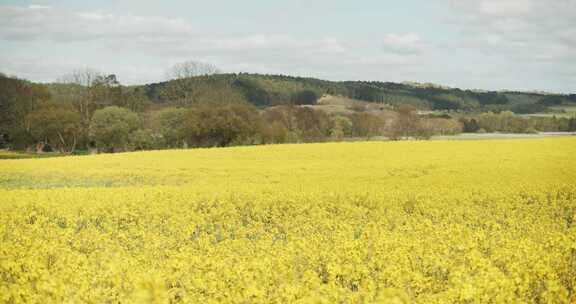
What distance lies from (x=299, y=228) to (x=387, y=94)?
151584mm

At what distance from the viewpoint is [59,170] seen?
96.0 feet

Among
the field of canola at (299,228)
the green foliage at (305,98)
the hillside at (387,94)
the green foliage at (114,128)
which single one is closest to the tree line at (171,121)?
the green foliage at (114,128)

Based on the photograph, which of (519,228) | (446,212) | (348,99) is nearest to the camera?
(519,228)

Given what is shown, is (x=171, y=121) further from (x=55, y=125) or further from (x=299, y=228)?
(x=299, y=228)

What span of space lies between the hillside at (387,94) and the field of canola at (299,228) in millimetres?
95852

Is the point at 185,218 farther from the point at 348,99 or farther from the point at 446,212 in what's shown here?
the point at 348,99

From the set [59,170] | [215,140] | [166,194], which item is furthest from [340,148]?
[215,140]

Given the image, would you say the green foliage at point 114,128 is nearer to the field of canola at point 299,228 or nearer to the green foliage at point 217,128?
the green foliage at point 217,128

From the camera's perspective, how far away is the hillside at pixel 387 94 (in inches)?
5374

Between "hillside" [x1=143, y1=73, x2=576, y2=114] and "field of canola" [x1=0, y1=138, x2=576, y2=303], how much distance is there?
314 feet

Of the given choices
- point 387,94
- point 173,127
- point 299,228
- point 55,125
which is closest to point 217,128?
point 173,127

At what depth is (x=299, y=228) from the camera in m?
A: 13.7

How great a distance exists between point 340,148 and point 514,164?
1273 cm

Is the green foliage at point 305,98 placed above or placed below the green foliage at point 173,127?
above
